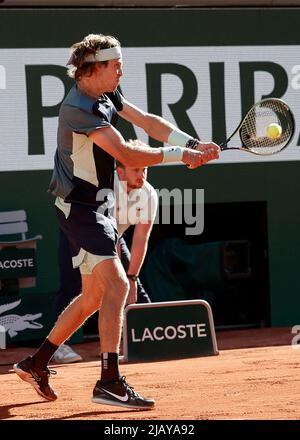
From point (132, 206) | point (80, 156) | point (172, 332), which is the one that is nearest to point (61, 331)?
point (80, 156)

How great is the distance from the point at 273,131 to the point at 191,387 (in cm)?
145

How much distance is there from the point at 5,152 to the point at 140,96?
115cm

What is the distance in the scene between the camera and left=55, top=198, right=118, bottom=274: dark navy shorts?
5500 mm

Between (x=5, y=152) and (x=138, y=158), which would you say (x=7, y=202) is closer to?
(x=5, y=152)

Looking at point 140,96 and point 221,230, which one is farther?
point 221,230

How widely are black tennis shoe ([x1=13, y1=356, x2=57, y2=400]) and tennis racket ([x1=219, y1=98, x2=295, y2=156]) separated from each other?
1.64 m

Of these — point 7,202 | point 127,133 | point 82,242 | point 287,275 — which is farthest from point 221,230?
point 82,242

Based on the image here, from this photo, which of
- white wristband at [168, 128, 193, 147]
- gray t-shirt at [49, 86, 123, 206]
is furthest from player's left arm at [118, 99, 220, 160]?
gray t-shirt at [49, 86, 123, 206]

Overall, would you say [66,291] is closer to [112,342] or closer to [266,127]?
[266,127]

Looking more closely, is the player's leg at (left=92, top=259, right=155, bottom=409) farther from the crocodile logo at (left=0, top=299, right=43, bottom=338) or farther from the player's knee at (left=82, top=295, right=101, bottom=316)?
the crocodile logo at (left=0, top=299, right=43, bottom=338)

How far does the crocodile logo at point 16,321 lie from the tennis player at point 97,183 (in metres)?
2.89

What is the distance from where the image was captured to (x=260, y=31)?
9.23 m

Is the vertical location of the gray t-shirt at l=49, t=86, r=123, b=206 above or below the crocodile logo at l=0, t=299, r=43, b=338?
above

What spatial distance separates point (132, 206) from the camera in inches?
293
